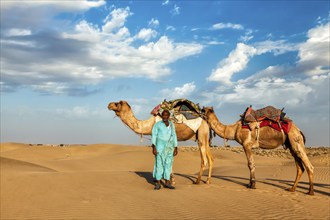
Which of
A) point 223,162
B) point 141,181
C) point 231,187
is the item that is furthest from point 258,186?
point 223,162

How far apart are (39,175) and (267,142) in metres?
8.58

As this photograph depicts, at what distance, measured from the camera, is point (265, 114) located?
1230cm

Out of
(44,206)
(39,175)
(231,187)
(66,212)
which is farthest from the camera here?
(39,175)

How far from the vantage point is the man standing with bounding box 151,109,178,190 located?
1159cm

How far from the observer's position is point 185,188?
11859mm

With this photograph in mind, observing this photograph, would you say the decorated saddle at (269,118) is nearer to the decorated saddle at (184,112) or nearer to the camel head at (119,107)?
the decorated saddle at (184,112)

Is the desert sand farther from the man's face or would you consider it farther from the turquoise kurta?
the man's face

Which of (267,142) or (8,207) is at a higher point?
(267,142)

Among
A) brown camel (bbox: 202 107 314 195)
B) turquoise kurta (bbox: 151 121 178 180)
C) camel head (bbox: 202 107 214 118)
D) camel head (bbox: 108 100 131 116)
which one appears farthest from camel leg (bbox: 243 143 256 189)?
camel head (bbox: 108 100 131 116)

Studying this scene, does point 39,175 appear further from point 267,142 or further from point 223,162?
point 223,162

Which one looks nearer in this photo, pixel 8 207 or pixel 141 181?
pixel 8 207

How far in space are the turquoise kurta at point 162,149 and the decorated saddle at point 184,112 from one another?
1.24m

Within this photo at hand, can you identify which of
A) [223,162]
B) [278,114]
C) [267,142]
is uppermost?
[278,114]

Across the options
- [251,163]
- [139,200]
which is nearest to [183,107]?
[251,163]
